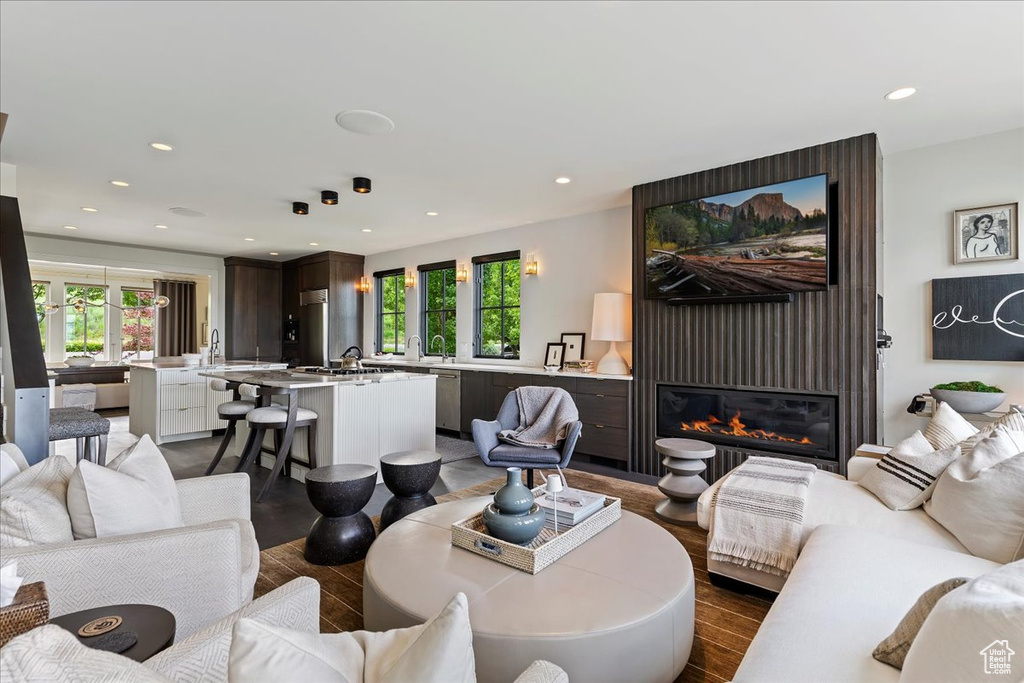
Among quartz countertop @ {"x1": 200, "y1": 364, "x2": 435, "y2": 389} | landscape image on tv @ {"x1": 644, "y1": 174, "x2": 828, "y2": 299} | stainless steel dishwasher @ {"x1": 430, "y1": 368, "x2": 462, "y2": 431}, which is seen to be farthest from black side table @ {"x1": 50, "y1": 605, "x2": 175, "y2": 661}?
stainless steel dishwasher @ {"x1": 430, "y1": 368, "x2": 462, "y2": 431}

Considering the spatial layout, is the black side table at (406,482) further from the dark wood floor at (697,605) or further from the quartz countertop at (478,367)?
the quartz countertop at (478,367)

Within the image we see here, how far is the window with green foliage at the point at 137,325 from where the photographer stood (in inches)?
398

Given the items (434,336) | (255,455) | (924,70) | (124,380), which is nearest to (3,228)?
(255,455)

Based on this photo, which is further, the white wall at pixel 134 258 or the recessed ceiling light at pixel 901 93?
the white wall at pixel 134 258

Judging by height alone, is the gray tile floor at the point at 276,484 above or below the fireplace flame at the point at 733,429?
below

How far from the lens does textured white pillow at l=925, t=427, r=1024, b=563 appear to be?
1.79 m

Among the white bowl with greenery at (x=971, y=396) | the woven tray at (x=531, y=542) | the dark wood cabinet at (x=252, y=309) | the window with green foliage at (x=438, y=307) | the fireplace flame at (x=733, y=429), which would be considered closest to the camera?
the woven tray at (x=531, y=542)

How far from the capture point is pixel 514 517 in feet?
6.29

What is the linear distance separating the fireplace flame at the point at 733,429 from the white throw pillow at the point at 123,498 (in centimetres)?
360

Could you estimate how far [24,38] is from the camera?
7.46 feet

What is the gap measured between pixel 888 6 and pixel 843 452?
268 centimetres

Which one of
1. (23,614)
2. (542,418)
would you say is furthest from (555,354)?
(23,614)

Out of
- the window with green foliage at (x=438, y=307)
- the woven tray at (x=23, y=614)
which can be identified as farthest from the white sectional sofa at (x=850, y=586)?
the window with green foliage at (x=438, y=307)

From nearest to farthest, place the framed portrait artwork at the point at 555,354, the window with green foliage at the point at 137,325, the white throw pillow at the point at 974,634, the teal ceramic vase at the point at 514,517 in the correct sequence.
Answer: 1. the white throw pillow at the point at 974,634
2. the teal ceramic vase at the point at 514,517
3. the framed portrait artwork at the point at 555,354
4. the window with green foliage at the point at 137,325
